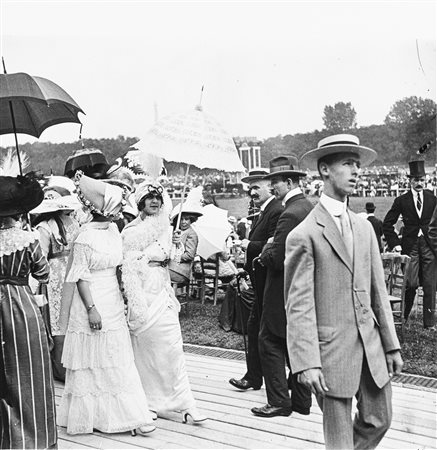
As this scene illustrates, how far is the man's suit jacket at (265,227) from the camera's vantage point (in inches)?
202

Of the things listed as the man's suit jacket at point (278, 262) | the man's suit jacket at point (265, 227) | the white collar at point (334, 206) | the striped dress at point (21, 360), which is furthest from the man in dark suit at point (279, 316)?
the striped dress at point (21, 360)

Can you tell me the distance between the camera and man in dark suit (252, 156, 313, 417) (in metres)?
4.62

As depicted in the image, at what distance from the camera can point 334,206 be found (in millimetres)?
3145

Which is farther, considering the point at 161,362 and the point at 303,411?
the point at 161,362

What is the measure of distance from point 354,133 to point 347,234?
99.0 ft

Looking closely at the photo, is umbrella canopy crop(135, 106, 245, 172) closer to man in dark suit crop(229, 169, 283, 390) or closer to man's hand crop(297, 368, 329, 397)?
man in dark suit crop(229, 169, 283, 390)

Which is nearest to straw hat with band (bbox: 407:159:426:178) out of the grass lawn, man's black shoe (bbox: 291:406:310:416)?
the grass lawn

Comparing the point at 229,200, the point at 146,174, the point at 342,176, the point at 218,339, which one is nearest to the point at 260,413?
the point at 342,176

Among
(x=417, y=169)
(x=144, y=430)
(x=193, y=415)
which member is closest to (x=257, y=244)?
(x=193, y=415)

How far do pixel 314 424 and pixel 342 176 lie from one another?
215cm

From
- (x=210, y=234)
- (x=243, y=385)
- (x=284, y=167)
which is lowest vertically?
(x=243, y=385)

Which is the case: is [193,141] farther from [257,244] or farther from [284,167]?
[257,244]

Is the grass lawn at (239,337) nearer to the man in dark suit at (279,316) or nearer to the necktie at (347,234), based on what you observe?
the man in dark suit at (279,316)

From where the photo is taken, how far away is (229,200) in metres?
29.7
